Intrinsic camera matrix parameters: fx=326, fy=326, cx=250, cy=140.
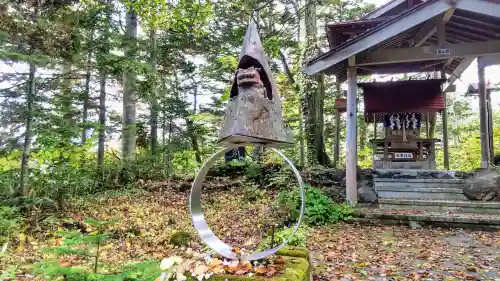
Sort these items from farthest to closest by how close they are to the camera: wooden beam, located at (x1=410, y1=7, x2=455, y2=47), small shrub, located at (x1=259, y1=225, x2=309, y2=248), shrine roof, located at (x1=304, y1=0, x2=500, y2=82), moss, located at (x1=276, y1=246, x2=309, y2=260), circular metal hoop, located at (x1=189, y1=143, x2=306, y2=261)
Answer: wooden beam, located at (x1=410, y1=7, x2=455, y2=47) < shrine roof, located at (x1=304, y1=0, x2=500, y2=82) < small shrub, located at (x1=259, y1=225, x2=309, y2=248) < moss, located at (x1=276, y1=246, x2=309, y2=260) < circular metal hoop, located at (x1=189, y1=143, x2=306, y2=261)

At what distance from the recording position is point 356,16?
45.7 feet

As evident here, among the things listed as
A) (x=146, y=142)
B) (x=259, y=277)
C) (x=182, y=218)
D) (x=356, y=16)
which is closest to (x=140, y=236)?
(x=182, y=218)

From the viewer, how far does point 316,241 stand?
582 cm

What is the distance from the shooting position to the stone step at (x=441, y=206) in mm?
7426

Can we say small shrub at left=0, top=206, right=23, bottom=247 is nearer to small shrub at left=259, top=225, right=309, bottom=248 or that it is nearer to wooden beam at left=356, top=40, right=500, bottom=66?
small shrub at left=259, top=225, right=309, bottom=248

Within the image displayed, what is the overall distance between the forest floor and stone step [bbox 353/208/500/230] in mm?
244

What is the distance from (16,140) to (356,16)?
42.5 ft

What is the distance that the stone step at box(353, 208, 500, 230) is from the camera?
6.32m

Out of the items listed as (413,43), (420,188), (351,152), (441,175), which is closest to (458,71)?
(413,43)

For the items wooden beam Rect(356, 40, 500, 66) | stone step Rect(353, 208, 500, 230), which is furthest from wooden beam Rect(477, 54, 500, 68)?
stone step Rect(353, 208, 500, 230)

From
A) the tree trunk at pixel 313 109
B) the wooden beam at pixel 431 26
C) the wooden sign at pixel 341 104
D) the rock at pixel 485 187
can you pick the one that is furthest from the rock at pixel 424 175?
the wooden beam at pixel 431 26

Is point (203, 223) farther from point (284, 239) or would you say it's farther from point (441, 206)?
point (441, 206)

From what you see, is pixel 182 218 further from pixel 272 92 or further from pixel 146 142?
pixel 146 142

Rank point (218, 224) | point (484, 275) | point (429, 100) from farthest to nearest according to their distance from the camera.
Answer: point (429, 100), point (218, 224), point (484, 275)
